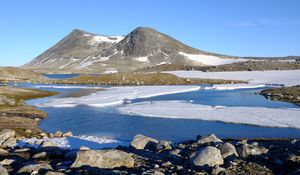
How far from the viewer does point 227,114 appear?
3338cm

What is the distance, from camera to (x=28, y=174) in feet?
45.4

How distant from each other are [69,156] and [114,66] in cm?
18087

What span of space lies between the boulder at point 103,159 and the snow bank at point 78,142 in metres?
6.05

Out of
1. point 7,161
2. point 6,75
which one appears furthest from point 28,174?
point 6,75

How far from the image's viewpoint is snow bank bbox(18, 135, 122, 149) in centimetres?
2189

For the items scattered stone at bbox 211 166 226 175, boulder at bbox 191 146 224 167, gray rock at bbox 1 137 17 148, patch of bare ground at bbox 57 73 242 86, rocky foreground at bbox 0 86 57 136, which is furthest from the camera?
patch of bare ground at bbox 57 73 242 86

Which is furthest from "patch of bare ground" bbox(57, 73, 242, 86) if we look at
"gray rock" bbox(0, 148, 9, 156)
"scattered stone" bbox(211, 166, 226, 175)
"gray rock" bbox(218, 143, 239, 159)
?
"scattered stone" bbox(211, 166, 226, 175)

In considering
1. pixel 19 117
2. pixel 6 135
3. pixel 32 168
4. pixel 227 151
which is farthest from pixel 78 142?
pixel 19 117

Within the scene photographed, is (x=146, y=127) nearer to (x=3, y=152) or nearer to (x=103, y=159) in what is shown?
(x=3, y=152)

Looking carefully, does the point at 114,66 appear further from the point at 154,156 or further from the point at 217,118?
the point at 154,156

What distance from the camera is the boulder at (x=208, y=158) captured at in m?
14.8

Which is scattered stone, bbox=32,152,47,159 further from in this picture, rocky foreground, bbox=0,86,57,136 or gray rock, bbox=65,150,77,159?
rocky foreground, bbox=0,86,57,136

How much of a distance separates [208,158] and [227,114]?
1899 cm

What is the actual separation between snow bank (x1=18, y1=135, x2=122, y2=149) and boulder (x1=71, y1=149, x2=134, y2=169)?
6051 mm
